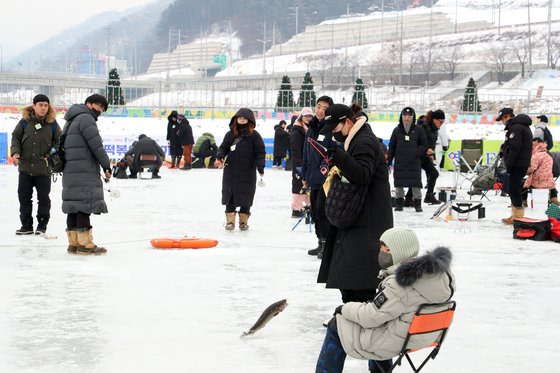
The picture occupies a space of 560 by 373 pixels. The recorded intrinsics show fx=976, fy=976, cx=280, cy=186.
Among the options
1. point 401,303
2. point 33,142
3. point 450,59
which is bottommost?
point 401,303

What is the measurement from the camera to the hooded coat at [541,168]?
13453mm

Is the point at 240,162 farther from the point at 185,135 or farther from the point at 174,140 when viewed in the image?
the point at 174,140

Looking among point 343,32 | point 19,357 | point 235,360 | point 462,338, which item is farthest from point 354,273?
point 343,32

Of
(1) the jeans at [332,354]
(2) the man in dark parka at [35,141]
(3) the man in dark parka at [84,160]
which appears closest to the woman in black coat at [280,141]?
(2) the man in dark parka at [35,141]

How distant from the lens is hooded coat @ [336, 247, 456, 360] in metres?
4.20

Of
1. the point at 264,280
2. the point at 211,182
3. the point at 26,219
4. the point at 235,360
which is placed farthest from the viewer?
the point at 211,182

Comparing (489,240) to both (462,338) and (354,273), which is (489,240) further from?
(354,273)

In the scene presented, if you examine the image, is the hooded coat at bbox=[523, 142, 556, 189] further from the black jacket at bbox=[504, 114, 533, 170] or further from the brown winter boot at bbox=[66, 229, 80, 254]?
the brown winter boot at bbox=[66, 229, 80, 254]

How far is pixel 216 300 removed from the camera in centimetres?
712

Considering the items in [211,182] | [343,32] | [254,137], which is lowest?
[211,182]

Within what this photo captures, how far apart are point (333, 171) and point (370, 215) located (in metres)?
0.31

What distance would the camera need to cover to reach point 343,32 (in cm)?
13625

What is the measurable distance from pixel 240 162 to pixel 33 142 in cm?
229

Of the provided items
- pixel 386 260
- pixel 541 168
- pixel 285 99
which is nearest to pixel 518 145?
pixel 541 168
